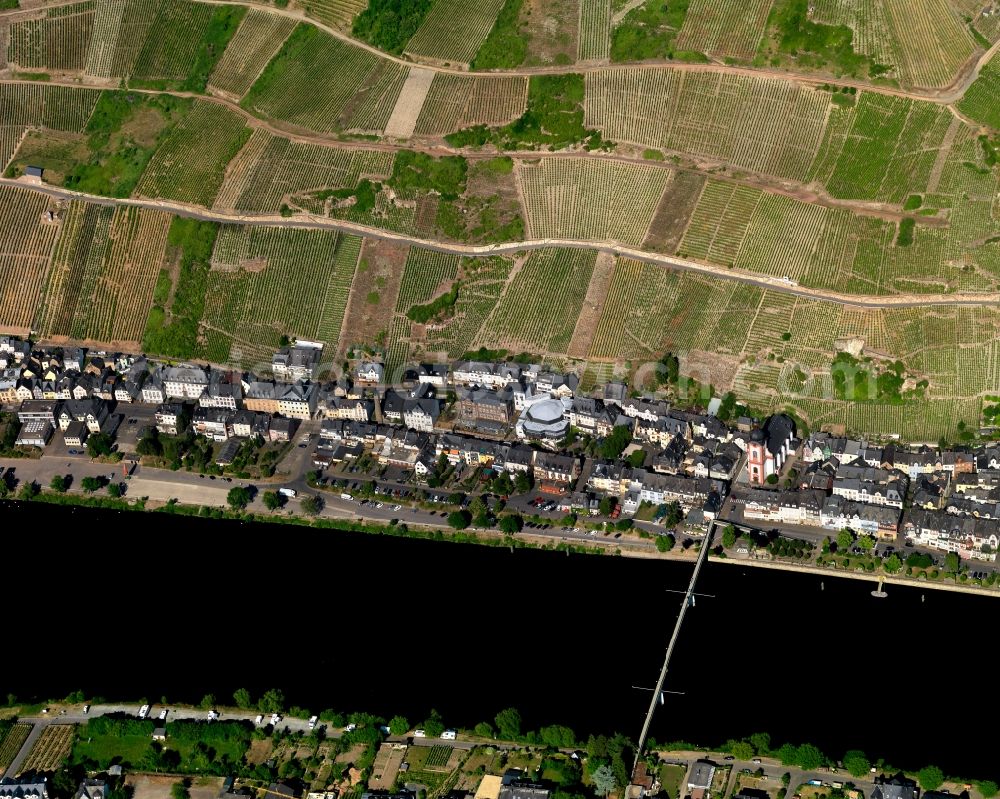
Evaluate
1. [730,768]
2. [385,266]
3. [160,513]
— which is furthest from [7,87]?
[730,768]

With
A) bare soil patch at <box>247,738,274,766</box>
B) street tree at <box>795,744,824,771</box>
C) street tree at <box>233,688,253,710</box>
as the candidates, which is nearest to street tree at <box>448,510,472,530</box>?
street tree at <box>233,688,253,710</box>

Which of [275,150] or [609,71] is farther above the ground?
[609,71]

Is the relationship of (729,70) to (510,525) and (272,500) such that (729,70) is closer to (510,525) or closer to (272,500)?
(510,525)

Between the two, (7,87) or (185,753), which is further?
(7,87)

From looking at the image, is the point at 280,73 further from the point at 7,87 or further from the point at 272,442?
the point at 272,442

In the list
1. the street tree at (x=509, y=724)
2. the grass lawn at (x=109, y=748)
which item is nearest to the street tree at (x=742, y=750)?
the street tree at (x=509, y=724)

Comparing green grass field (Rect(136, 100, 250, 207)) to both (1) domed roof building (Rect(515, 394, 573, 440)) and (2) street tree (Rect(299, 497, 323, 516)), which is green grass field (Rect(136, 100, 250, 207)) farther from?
(1) domed roof building (Rect(515, 394, 573, 440))
